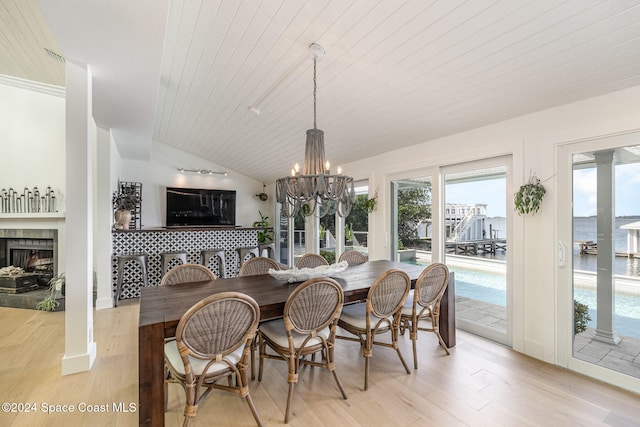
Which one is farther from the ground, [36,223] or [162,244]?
[36,223]

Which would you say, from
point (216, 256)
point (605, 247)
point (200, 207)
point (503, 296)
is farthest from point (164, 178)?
point (605, 247)

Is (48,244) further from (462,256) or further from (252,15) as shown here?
(462,256)

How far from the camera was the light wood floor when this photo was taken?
2.00 meters

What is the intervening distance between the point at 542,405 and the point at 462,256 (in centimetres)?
180

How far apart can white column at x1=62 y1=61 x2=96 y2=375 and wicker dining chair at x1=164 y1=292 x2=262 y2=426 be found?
1.29m

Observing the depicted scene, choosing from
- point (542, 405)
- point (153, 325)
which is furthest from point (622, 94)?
point (153, 325)

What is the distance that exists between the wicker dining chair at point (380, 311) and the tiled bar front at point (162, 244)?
385 centimetres

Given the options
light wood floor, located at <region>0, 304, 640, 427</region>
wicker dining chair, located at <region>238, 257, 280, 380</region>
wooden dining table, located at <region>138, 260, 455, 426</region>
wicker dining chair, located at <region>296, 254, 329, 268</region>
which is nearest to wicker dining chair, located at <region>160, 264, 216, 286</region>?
wooden dining table, located at <region>138, 260, 455, 426</region>

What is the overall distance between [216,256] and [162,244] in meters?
0.96

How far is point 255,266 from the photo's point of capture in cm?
323

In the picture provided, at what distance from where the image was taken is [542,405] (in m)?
2.14

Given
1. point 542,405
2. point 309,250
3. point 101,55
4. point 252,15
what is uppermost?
point 252,15

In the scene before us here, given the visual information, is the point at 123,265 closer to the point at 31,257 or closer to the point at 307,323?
the point at 31,257

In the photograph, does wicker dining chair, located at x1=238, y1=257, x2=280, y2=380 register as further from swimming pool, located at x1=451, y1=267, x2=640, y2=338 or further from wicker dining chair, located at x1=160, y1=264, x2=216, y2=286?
swimming pool, located at x1=451, y1=267, x2=640, y2=338
